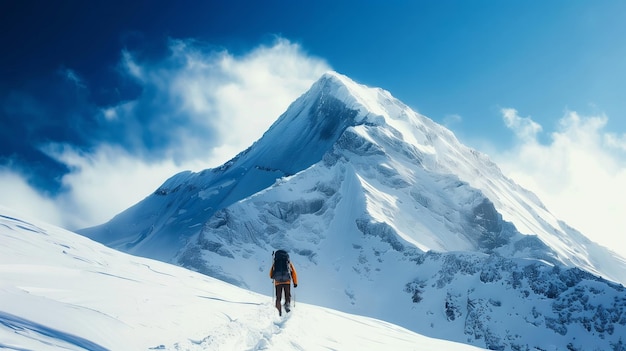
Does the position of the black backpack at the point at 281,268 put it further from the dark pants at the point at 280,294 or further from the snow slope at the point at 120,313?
the snow slope at the point at 120,313

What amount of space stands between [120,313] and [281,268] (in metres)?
7.65

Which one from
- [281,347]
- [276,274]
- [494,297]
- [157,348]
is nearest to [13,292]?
[157,348]

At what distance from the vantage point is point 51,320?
8.57 metres

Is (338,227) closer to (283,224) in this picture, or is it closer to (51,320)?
(283,224)

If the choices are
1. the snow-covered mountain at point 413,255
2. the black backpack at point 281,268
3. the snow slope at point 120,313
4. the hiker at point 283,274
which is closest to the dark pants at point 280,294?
the hiker at point 283,274

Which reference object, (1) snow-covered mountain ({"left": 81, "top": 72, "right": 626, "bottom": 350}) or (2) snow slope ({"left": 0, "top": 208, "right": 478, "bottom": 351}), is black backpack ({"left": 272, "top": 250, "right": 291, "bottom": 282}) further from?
(1) snow-covered mountain ({"left": 81, "top": 72, "right": 626, "bottom": 350})

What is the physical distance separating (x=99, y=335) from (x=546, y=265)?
102 meters

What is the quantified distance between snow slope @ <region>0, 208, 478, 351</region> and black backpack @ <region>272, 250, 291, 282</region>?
1232 mm

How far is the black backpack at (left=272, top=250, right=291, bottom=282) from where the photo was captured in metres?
17.3

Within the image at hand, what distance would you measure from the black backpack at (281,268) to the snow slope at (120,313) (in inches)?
48.5

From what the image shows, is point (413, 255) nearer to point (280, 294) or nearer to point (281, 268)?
point (281, 268)

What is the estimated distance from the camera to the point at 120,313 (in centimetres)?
1067

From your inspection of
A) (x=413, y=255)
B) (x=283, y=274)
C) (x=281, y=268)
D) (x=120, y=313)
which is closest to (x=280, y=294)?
(x=283, y=274)

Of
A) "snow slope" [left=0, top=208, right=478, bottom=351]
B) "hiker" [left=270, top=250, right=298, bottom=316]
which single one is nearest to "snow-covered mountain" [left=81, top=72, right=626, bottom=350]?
"hiker" [left=270, top=250, right=298, bottom=316]
